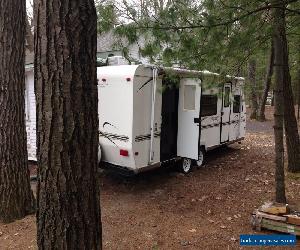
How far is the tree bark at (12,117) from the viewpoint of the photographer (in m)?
5.91

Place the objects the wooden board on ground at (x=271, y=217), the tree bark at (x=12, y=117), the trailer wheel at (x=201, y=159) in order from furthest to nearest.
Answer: the trailer wheel at (x=201, y=159)
the tree bark at (x=12, y=117)
the wooden board on ground at (x=271, y=217)

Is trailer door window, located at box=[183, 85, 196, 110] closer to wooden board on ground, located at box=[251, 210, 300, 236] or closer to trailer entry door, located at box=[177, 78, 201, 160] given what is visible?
trailer entry door, located at box=[177, 78, 201, 160]

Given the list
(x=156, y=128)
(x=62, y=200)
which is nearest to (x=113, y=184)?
(x=156, y=128)

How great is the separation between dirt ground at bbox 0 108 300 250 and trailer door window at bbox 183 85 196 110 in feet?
5.72

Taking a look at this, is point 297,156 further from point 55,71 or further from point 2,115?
point 55,71

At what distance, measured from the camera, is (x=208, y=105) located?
9594mm

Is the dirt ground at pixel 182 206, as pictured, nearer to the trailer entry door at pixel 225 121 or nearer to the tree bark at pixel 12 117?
the tree bark at pixel 12 117

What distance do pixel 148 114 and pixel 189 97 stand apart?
1365 mm

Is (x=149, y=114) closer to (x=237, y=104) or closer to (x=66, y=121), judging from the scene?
(x=237, y=104)

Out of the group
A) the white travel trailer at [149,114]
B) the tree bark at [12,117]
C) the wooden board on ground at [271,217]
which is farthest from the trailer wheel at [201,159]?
the tree bark at [12,117]

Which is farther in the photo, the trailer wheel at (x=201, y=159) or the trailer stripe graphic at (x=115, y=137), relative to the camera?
the trailer wheel at (x=201, y=159)

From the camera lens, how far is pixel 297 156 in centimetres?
827

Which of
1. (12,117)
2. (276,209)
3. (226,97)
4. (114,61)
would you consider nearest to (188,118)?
(226,97)

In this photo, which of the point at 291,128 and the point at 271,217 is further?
the point at 291,128
